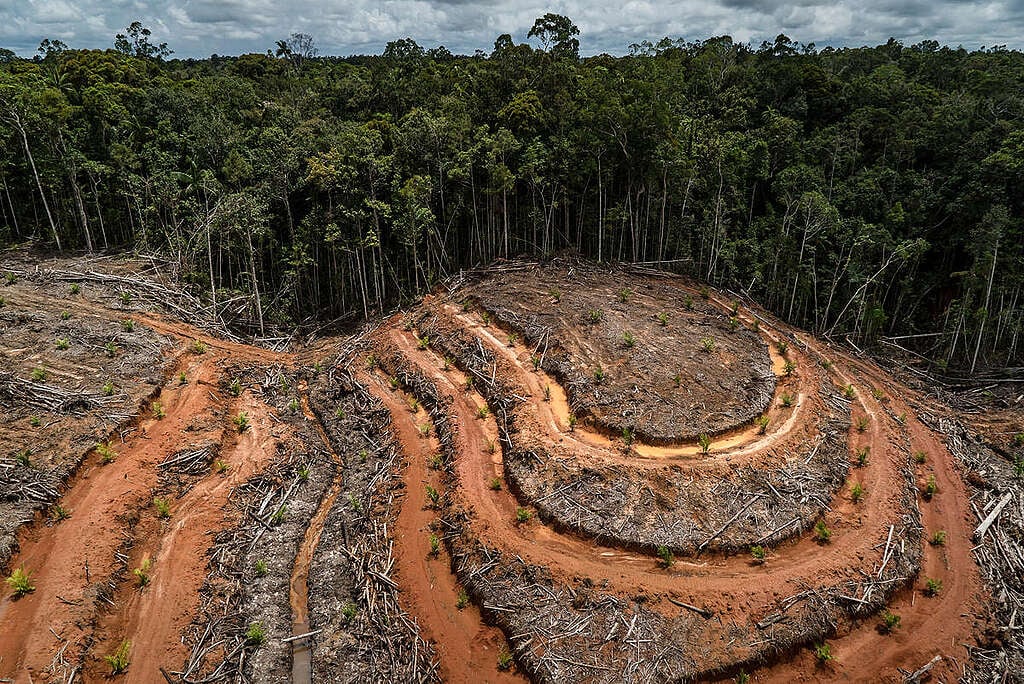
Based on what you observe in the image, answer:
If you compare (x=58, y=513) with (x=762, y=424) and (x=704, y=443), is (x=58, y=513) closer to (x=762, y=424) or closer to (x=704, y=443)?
(x=704, y=443)

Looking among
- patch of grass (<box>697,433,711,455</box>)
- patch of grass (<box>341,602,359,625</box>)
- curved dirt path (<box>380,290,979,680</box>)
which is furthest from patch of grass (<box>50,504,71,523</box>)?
patch of grass (<box>697,433,711,455</box>)

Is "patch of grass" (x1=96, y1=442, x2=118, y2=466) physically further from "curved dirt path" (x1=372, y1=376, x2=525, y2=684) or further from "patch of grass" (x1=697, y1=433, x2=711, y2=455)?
"patch of grass" (x1=697, y1=433, x2=711, y2=455)

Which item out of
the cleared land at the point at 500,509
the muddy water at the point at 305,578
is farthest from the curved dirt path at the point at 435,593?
the muddy water at the point at 305,578

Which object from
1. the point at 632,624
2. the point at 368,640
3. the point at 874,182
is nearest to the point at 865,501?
the point at 632,624

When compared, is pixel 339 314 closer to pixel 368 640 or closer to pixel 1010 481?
pixel 368 640

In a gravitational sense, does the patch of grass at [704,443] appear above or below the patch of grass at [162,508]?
above

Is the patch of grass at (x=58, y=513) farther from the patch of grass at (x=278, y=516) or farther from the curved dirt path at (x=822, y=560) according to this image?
the curved dirt path at (x=822, y=560)
